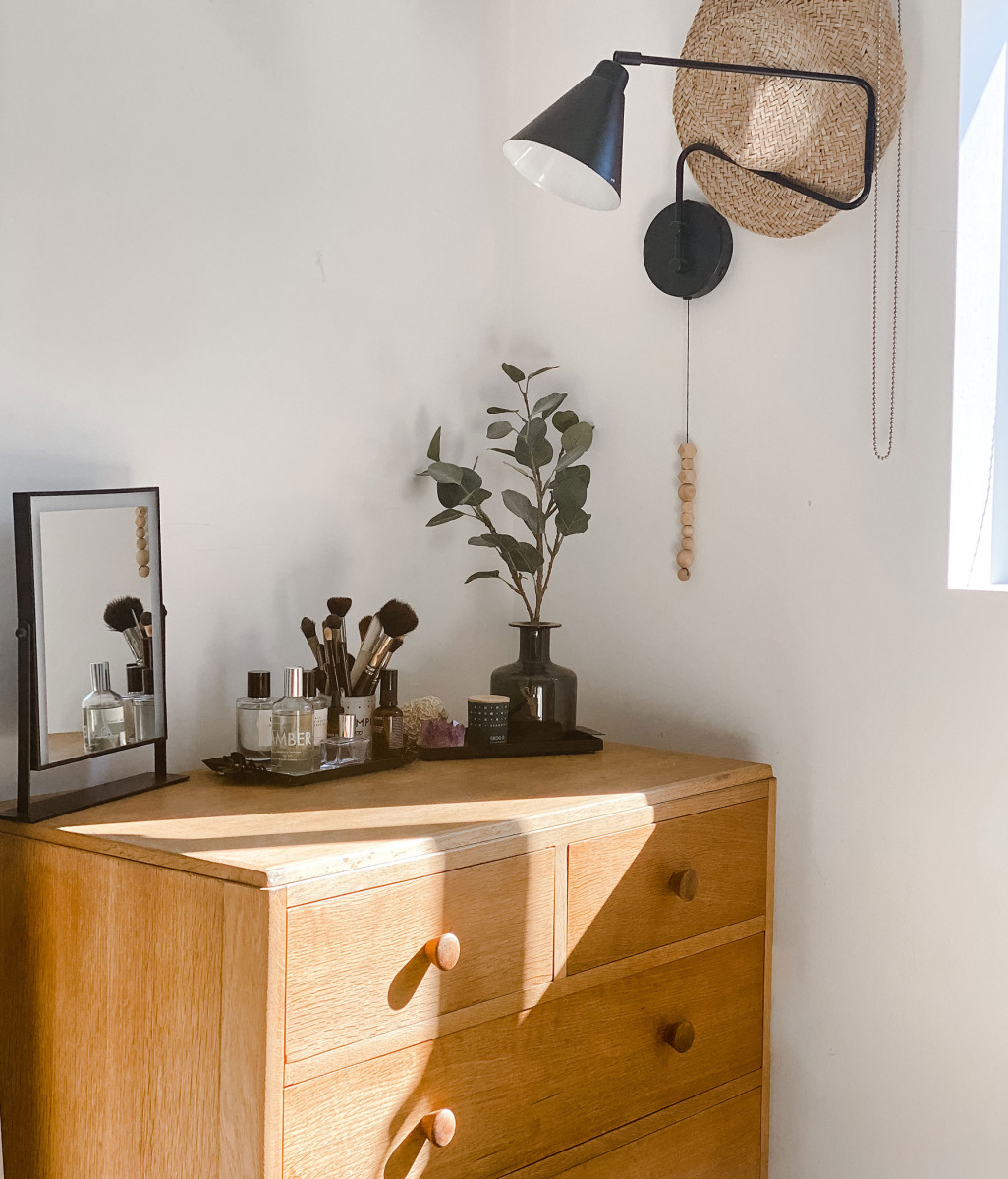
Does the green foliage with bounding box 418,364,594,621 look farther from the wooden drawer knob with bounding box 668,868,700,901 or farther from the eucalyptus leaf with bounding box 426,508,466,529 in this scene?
the wooden drawer knob with bounding box 668,868,700,901

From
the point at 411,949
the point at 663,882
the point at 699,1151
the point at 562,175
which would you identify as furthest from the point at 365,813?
the point at 562,175

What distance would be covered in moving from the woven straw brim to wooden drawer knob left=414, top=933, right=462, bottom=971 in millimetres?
1077

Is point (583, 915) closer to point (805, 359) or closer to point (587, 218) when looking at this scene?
point (805, 359)

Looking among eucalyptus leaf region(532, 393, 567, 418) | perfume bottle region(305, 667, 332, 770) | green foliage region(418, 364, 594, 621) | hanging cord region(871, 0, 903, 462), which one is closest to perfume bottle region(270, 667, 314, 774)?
perfume bottle region(305, 667, 332, 770)

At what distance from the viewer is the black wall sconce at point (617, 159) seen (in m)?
1.37

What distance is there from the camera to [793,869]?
172cm

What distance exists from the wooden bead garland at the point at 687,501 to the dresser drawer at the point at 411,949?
64cm

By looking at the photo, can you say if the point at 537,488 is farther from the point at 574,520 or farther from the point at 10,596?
the point at 10,596

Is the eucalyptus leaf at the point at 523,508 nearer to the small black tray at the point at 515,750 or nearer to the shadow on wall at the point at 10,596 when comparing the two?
the small black tray at the point at 515,750

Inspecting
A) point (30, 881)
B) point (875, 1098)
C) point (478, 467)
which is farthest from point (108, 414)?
point (875, 1098)

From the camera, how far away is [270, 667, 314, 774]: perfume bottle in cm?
145

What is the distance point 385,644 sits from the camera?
161cm

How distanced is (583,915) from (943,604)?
64 cm

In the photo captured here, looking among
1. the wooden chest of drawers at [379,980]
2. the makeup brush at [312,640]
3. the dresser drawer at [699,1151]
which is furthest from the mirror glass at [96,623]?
the dresser drawer at [699,1151]
